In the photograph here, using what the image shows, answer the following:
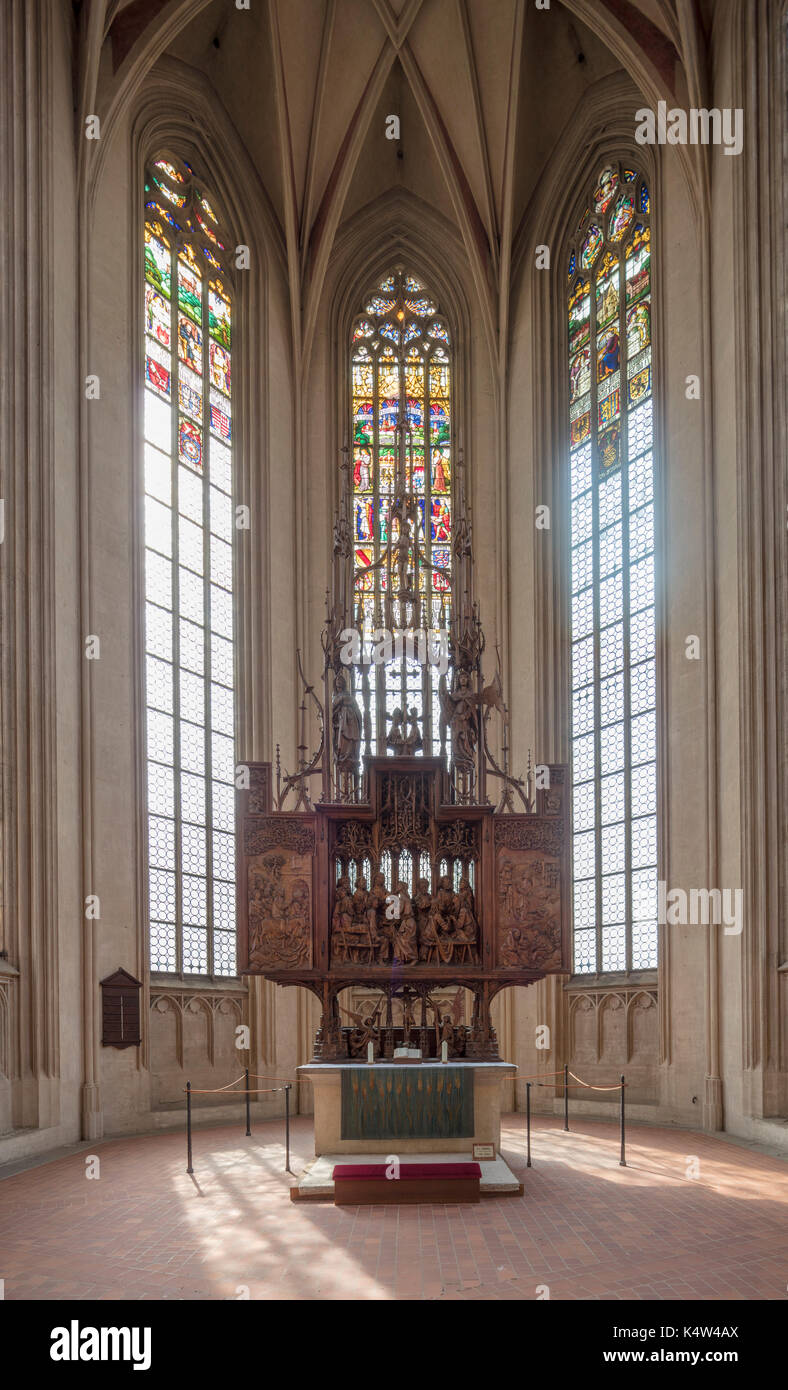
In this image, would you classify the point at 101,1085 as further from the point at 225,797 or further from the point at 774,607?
the point at 774,607

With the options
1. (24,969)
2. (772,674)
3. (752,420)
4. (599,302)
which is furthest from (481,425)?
(24,969)

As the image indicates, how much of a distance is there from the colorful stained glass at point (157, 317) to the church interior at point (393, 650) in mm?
86

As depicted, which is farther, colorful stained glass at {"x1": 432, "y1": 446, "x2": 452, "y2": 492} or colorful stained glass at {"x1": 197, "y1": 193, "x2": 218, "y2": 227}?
colorful stained glass at {"x1": 432, "y1": 446, "x2": 452, "y2": 492}

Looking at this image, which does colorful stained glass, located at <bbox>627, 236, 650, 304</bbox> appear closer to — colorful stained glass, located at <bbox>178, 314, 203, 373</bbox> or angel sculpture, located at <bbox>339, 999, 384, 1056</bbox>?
colorful stained glass, located at <bbox>178, 314, 203, 373</bbox>

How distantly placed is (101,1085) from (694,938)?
8.73 meters

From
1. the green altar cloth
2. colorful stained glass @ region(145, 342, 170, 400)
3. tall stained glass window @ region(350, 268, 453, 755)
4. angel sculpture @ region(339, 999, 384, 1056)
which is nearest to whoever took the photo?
the green altar cloth

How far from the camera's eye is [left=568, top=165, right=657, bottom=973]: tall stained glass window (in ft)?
68.2

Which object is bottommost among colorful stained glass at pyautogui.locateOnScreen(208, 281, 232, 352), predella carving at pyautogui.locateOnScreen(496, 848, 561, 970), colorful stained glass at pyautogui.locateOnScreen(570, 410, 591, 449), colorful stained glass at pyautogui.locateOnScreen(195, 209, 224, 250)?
predella carving at pyautogui.locateOnScreen(496, 848, 561, 970)

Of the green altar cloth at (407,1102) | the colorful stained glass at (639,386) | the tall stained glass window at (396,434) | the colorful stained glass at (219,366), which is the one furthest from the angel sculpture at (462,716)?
the colorful stained glass at (219,366)

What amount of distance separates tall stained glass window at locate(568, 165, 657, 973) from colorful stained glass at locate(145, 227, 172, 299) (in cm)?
Result: 754

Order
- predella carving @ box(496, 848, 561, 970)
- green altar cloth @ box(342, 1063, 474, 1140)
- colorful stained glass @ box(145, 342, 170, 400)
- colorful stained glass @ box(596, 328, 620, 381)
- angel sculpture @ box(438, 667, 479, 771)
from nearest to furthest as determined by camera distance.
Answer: green altar cloth @ box(342, 1063, 474, 1140), predella carving @ box(496, 848, 561, 970), angel sculpture @ box(438, 667, 479, 771), colorful stained glass @ box(145, 342, 170, 400), colorful stained glass @ box(596, 328, 620, 381)

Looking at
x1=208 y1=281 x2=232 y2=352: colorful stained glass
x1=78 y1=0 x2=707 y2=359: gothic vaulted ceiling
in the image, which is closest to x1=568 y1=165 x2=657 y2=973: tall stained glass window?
x1=78 y1=0 x2=707 y2=359: gothic vaulted ceiling

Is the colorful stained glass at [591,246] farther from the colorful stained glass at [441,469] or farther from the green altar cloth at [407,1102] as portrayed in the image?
the green altar cloth at [407,1102]

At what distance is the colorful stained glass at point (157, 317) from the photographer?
70.7ft
